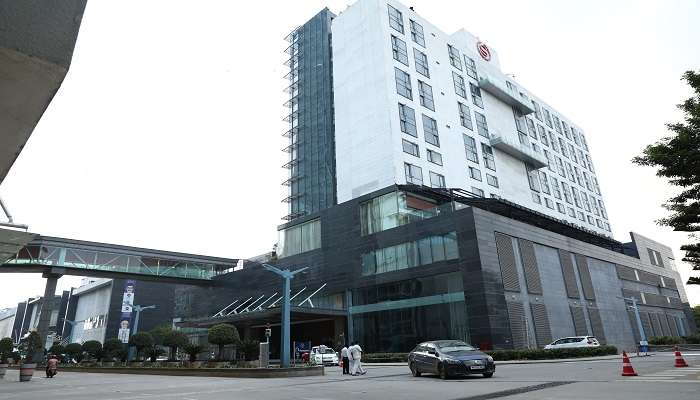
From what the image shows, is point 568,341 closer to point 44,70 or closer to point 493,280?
point 493,280

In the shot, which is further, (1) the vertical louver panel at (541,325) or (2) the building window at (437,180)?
(2) the building window at (437,180)

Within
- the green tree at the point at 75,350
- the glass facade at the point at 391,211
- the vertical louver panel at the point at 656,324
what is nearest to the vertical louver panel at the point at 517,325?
the glass facade at the point at 391,211

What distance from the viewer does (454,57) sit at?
62.2 meters

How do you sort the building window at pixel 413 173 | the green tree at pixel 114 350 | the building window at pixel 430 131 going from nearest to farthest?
the green tree at pixel 114 350 < the building window at pixel 413 173 < the building window at pixel 430 131

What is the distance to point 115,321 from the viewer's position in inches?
3376

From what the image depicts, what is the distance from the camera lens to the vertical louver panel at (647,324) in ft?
183

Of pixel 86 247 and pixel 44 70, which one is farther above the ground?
pixel 86 247

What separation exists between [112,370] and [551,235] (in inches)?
1662

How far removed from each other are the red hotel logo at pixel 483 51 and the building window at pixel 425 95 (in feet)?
60.9

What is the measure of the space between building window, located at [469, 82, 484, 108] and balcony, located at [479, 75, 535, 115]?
52.2 inches

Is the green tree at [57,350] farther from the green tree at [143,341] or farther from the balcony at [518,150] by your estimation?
the balcony at [518,150]

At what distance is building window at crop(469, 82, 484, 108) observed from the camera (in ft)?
Answer: 205

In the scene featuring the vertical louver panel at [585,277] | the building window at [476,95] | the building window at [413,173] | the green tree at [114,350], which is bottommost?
the green tree at [114,350]

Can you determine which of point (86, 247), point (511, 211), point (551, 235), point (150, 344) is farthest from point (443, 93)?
point (86, 247)
